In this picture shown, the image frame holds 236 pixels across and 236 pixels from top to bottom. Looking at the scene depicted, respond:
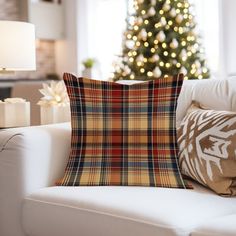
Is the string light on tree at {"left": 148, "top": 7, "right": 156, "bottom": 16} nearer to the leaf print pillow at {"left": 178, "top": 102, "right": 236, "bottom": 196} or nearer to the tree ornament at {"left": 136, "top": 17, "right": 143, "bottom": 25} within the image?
the tree ornament at {"left": 136, "top": 17, "right": 143, "bottom": 25}

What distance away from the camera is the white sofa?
1.59 meters

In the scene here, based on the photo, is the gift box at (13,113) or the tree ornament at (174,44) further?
the tree ornament at (174,44)

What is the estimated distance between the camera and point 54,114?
2.76 m

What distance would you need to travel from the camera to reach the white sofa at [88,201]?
159cm

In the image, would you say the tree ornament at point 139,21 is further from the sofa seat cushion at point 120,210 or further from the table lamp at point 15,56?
the sofa seat cushion at point 120,210

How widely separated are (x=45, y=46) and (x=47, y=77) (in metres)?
0.50

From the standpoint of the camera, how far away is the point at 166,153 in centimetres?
209

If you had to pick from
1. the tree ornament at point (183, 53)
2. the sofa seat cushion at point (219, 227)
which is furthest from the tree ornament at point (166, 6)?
the sofa seat cushion at point (219, 227)

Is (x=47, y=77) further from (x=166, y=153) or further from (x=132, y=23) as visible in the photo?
(x=166, y=153)

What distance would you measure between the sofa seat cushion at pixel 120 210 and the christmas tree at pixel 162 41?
7.57ft

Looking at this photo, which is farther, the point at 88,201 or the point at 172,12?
the point at 172,12

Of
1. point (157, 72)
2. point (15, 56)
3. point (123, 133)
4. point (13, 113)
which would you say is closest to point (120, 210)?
point (123, 133)

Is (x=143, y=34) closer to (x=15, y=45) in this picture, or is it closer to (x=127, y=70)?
(x=127, y=70)

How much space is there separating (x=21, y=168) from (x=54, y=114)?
762 mm
